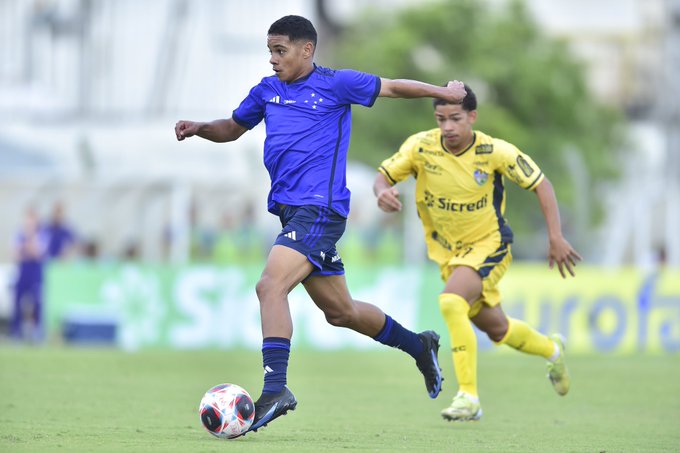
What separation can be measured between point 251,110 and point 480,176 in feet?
7.32

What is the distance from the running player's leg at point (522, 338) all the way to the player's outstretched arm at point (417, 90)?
8.74ft

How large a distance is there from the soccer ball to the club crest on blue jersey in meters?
3.24

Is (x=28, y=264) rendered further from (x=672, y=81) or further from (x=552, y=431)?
(x=672, y=81)

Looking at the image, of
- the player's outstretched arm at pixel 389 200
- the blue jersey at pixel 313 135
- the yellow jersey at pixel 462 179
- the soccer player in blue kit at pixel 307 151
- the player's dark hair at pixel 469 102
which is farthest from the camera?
the yellow jersey at pixel 462 179

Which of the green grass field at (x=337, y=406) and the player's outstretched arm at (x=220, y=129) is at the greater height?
the player's outstretched arm at (x=220, y=129)

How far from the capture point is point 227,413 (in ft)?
27.6

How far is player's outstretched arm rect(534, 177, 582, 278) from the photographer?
1038 cm

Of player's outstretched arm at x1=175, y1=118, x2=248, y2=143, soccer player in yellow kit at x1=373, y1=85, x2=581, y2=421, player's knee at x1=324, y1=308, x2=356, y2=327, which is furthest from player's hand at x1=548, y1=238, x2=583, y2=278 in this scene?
player's outstretched arm at x1=175, y1=118, x2=248, y2=143

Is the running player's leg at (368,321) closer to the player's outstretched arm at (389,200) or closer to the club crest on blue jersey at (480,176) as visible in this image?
the player's outstretched arm at (389,200)

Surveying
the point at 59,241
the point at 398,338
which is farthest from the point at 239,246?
the point at 398,338

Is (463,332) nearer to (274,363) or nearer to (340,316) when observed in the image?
(340,316)

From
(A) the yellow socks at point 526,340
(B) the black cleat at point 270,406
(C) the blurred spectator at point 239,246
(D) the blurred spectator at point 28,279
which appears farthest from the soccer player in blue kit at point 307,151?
(D) the blurred spectator at point 28,279

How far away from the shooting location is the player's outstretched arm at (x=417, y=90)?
9.02m

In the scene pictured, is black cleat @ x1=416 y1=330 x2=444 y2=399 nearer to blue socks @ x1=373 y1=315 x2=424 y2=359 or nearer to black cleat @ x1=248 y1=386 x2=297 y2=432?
blue socks @ x1=373 y1=315 x2=424 y2=359
